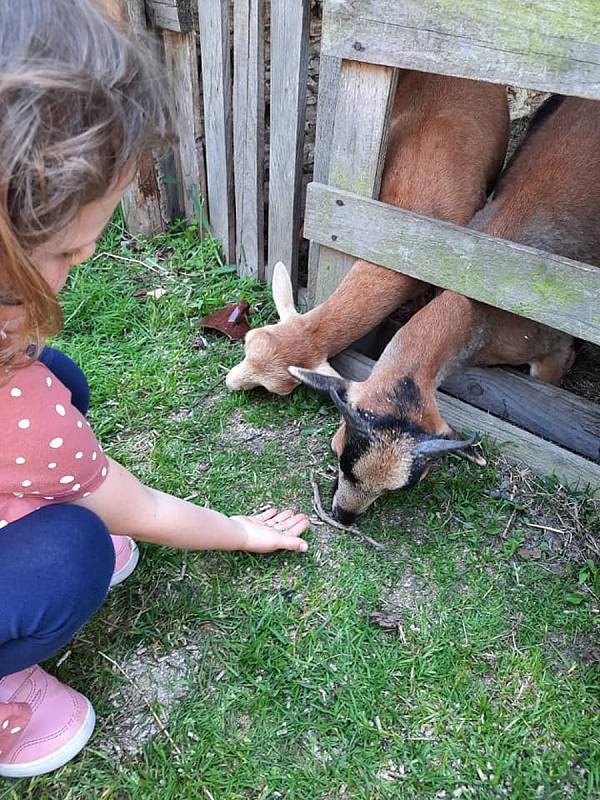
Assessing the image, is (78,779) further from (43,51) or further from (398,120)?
(398,120)

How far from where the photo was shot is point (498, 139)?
4727 mm

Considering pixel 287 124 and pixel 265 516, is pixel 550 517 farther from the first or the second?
pixel 287 124

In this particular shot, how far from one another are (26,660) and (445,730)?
1.56 metres

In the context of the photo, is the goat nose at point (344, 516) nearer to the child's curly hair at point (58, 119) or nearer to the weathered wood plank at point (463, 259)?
the weathered wood plank at point (463, 259)

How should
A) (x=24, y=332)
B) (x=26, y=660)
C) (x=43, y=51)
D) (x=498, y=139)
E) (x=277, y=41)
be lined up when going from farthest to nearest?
(x=498, y=139), (x=277, y=41), (x=26, y=660), (x=24, y=332), (x=43, y=51)

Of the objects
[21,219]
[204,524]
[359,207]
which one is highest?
[21,219]

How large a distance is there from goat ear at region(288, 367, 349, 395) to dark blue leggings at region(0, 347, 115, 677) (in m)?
1.55

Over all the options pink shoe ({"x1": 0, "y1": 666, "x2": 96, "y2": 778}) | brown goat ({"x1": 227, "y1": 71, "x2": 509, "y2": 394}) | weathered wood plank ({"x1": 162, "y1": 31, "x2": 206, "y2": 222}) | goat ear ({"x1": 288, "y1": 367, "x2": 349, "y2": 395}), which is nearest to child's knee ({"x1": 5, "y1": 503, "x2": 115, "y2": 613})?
pink shoe ({"x1": 0, "y1": 666, "x2": 96, "y2": 778})

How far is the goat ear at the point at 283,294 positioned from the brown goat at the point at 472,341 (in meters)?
0.74

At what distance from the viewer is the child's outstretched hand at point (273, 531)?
3.03 meters

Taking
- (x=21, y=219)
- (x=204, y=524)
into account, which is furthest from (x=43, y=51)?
(x=204, y=524)

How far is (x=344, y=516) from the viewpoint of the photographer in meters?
3.36

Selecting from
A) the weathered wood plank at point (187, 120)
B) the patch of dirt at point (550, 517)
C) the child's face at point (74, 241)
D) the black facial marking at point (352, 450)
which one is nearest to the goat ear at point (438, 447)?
the black facial marking at point (352, 450)

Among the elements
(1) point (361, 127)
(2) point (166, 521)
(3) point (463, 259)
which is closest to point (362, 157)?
(1) point (361, 127)
